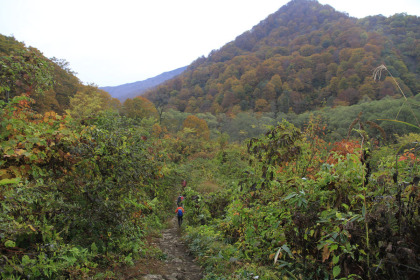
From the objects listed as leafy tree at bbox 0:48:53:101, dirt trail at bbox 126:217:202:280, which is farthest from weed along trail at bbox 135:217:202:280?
leafy tree at bbox 0:48:53:101

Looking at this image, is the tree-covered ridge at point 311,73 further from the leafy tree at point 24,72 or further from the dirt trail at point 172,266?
the leafy tree at point 24,72

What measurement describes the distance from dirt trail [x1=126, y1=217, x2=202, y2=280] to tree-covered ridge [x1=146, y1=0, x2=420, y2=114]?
3922 centimetres

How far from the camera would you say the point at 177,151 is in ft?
83.7

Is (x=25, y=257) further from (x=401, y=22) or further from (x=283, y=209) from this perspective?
(x=401, y=22)

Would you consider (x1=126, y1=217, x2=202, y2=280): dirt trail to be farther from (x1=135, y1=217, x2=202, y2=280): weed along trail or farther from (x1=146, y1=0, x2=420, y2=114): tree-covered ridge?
(x1=146, y1=0, x2=420, y2=114): tree-covered ridge

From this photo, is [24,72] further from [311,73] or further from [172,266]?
[311,73]

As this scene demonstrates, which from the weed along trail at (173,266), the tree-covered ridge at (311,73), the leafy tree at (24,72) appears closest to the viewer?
the leafy tree at (24,72)

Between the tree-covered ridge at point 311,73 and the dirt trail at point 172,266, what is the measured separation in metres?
39.2

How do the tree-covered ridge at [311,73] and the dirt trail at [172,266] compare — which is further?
the tree-covered ridge at [311,73]

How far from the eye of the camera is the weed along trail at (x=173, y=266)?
15.3 ft

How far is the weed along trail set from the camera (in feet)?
15.3

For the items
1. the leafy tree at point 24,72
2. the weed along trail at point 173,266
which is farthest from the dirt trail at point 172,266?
the leafy tree at point 24,72

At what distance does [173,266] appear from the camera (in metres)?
5.59

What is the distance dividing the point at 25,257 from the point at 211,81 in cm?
9441
